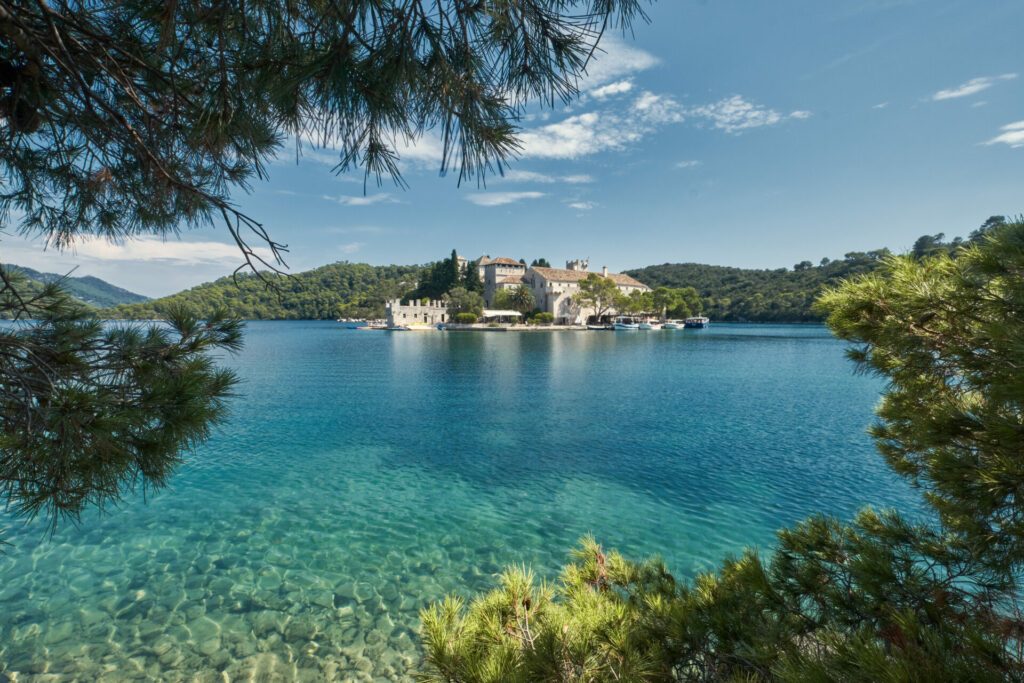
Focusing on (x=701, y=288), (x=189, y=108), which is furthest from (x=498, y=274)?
(x=189, y=108)

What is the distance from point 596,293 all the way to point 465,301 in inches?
748

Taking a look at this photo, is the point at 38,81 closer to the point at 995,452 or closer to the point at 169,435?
the point at 169,435

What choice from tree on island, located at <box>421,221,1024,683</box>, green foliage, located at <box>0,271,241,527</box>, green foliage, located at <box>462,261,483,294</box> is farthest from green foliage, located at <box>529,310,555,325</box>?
green foliage, located at <box>0,271,241,527</box>

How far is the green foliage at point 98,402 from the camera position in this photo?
4.31 feet

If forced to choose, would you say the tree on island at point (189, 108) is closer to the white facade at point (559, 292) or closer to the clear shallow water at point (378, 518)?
the clear shallow water at point (378, 518)

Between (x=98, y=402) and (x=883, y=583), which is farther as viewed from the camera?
(x=883, y=583)

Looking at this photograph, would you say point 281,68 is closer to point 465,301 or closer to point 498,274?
point 465,301

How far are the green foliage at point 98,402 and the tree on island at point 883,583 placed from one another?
122cm

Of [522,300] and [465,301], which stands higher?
[522,300]

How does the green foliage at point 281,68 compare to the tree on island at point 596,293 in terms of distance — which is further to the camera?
the tree on island at point 596,293

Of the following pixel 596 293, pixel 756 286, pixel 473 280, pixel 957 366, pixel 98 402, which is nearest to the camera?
pixel 98 402

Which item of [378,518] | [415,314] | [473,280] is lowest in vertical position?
[378,518]

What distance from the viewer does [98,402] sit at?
132cm

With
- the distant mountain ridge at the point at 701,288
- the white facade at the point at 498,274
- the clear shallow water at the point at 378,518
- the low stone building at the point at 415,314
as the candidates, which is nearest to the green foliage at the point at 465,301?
the low stone building at the point at 415,314
